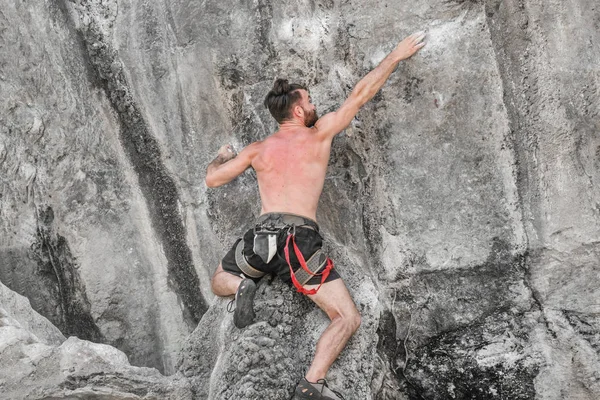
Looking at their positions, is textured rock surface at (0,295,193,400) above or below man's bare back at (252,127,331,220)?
below

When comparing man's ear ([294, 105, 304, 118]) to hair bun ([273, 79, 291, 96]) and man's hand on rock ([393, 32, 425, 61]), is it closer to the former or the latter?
hair bun ([273, 79, 291, 96])

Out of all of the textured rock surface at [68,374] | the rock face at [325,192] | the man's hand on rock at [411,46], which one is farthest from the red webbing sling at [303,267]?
the man's hand on rock at [411,46]

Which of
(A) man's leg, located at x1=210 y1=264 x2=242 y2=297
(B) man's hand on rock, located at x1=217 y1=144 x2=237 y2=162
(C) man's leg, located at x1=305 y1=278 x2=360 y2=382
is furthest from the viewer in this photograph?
(B) man's hand on rock, located at x1=217 y1=144 x2=237 y2=162

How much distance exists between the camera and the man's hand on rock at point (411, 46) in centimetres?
416

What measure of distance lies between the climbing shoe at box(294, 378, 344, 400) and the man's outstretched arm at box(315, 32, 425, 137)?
1317mm

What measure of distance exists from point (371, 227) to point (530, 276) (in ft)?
3.05

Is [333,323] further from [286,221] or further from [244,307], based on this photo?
[286,221]

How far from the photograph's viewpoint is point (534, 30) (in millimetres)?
3990

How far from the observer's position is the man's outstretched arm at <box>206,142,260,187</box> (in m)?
4.35

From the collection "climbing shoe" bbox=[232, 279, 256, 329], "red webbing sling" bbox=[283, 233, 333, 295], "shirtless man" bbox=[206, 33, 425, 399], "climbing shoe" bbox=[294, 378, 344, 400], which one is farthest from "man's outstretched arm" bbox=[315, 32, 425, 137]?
"climbing shoe" bbox=[294, 378, 344, 400]

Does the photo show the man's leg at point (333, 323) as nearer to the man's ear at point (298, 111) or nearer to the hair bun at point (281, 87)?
the man's ear at point (298, 111)

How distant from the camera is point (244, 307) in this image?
404cm

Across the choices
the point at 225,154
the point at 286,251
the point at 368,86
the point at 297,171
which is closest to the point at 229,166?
the point at 225,154

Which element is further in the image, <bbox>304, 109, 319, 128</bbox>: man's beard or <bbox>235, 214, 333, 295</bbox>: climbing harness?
<bbox>304, 109, 319, 128</bbox>: man's beard
